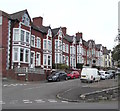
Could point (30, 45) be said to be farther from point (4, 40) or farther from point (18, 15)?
point (4, 40)

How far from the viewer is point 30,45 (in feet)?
126

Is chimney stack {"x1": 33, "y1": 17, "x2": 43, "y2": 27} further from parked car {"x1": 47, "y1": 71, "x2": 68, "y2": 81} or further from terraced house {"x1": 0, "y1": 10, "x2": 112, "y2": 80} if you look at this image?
parked car {"x1": 47, "y1": 71, "x2": 68, "y2": 81}

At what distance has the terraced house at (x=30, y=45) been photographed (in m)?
33.4

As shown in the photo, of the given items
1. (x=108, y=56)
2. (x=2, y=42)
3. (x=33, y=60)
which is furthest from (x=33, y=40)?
(x=108, y=56)

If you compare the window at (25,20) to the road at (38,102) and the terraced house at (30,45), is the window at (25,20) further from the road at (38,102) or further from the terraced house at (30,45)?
the road at (38,102)

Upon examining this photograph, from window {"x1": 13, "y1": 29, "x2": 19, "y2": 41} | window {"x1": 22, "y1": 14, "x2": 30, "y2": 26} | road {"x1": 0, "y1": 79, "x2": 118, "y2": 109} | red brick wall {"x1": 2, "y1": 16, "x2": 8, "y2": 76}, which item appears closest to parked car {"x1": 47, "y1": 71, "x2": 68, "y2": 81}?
red brick wall {"x1": 2, "y1": 16, "x2": 8, "y2": 76}

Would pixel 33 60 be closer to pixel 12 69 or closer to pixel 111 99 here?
pixel 12 69

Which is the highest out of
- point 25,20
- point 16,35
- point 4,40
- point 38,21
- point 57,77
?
point 38,21

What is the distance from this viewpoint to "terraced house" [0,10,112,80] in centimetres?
3341

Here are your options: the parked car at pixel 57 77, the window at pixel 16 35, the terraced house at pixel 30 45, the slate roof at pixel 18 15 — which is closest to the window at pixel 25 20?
the terraced house at pixel 30 45

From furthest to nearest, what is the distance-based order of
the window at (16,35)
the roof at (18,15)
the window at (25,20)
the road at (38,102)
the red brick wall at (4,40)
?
1. the window at (25,20)
2. the roof at (18,15)
3. the window at (16,35)
4. the red brick wall at (4,40)
5. the road at (38,102)

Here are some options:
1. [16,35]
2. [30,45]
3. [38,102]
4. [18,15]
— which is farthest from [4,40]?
[38,102]

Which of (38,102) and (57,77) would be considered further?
(57,77)

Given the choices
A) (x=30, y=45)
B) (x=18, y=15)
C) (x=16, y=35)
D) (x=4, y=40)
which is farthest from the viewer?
(x=30, y=45)
